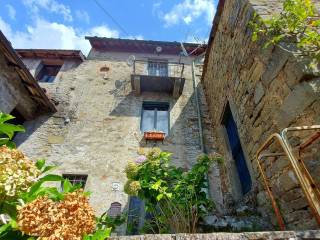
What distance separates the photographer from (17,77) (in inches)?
246

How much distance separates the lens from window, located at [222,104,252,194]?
3953 mm

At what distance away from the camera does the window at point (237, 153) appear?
3.95 m

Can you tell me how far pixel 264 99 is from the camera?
3.05 metres

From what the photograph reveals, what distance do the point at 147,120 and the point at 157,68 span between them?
9.44 feet

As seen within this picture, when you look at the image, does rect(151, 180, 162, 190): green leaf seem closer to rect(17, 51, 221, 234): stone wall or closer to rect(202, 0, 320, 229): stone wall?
rect(202, 0, 320, 229): stone wall

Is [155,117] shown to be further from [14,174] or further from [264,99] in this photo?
[14,174]

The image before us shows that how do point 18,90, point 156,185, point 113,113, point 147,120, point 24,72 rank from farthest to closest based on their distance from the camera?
point 147,120
point 113,113
point 18,90
point 24,72
point 156,185

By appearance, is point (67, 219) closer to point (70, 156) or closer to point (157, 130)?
point (70, 156)

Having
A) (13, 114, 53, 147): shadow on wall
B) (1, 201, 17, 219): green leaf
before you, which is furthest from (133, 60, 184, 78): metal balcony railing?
(1, 201, 17, 219): green leaf

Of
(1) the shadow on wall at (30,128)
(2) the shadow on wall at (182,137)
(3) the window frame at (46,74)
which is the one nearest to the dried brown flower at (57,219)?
(2) the shadow on wall at (182,137)

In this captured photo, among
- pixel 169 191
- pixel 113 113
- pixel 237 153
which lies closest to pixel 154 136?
pixel 113 113

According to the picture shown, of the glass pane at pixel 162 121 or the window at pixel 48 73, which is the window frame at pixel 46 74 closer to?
the window at pixel 48 73

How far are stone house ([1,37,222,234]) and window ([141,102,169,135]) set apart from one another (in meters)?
0.03

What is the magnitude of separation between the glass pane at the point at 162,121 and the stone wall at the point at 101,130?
0.22m
